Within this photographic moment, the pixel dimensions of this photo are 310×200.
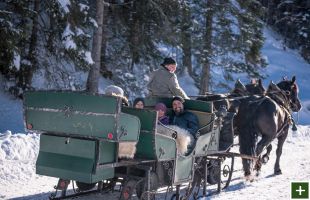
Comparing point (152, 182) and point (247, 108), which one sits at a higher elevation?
point (247, 108)

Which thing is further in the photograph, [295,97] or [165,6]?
[165,6]

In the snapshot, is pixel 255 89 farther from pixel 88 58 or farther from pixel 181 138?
pixel 181 138

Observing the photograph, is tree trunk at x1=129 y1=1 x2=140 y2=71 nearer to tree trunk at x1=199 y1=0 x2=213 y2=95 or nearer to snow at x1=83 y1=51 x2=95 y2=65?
tree trunk at x1=199 y1=0 x2=213 y2=95

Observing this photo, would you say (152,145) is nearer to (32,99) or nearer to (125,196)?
(125,196)

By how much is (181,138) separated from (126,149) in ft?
3.85

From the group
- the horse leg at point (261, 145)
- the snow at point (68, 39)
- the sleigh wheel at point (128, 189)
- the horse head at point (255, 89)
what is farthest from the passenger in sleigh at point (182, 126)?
the snow at point (68, 39)

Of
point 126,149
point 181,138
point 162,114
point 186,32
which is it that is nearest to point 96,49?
point 186,32

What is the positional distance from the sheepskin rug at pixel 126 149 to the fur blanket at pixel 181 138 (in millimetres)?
590

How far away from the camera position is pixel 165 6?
1800 centimetres

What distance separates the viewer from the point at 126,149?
611 cm

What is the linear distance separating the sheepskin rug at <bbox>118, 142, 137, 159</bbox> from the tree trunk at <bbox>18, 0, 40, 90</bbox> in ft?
33.1

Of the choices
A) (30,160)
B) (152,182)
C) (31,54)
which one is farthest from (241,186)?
(31,54)

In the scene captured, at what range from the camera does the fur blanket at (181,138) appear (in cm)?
665

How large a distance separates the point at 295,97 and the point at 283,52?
1173 inches
